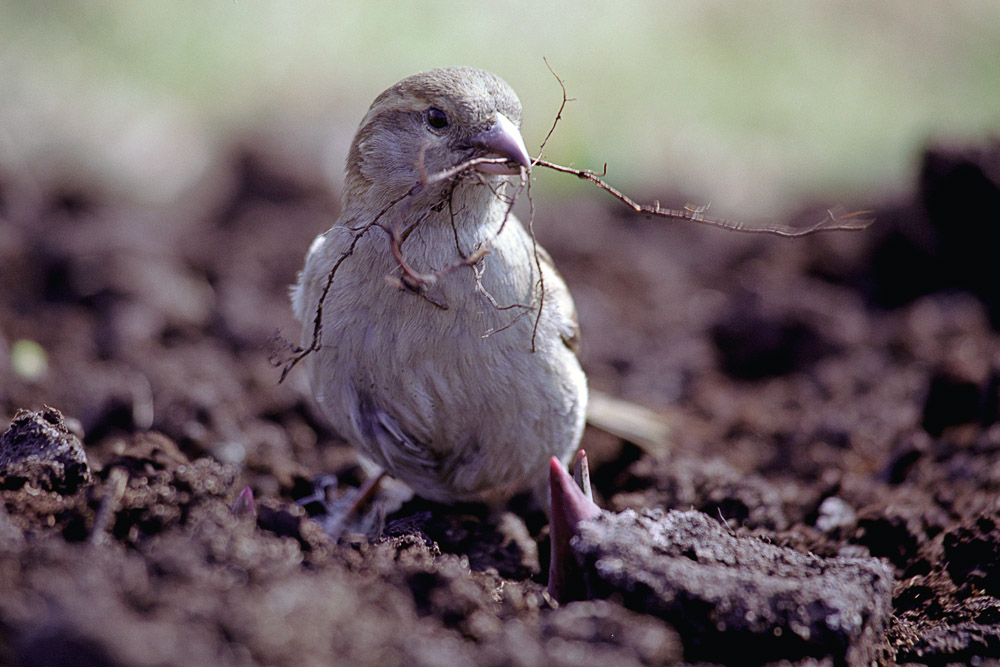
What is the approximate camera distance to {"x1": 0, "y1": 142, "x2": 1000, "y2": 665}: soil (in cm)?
199

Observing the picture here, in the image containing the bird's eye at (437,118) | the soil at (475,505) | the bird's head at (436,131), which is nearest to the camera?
the soil at (475,505)

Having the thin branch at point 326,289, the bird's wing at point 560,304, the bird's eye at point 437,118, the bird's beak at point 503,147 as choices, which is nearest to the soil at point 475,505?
the thin branch at point 326,289

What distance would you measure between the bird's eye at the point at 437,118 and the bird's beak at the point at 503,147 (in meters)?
0.15

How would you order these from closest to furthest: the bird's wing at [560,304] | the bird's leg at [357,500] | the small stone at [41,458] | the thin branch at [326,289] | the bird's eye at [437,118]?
the small stone at [41,458] → the thin branch at [326,289] → the bird's eye at [437,118] → the bird's wing at [560,304] → the bird's leg at [357,500]

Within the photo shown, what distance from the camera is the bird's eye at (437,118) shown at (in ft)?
10.2

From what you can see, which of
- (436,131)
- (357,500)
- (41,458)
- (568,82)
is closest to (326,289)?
(436,131)

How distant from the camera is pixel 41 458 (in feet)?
8.79

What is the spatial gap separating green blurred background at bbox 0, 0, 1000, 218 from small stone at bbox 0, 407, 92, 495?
16.9 feet

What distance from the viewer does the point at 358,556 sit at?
8.06 ft

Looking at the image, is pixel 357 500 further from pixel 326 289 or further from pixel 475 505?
pixel 326 289

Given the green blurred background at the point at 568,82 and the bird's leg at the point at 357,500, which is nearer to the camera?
the bird's leg at the point at 357,500

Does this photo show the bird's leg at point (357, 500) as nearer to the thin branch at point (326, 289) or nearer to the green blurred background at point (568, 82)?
the thin branch at point (326, 289)

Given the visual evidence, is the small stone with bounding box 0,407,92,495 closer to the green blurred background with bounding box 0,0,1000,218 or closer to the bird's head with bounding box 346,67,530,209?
the bird's head with bounding box 346,67,530,209

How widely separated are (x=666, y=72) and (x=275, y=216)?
5363 mm
